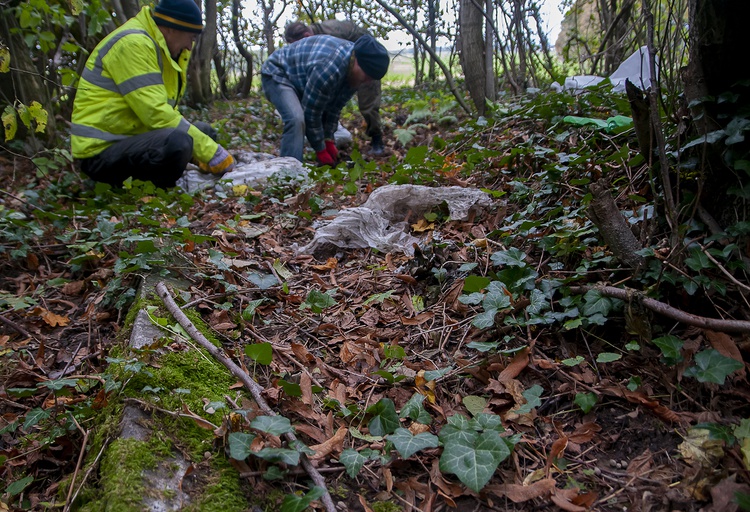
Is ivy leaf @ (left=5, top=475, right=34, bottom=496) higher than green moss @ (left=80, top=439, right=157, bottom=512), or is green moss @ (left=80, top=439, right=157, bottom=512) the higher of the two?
green moss @ (left=80, top=439, right=157, bottom=512)

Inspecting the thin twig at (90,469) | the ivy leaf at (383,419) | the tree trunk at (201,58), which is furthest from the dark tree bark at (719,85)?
the tree trunk at (201,58)

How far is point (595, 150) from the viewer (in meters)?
2.91

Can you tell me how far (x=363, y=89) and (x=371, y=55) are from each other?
0.98 m

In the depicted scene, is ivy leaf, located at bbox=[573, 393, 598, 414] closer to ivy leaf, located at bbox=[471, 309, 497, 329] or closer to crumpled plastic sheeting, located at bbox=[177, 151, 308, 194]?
ivy leaf, located at bbox=[471, 309, 497, 329]

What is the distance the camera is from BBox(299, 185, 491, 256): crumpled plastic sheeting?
2.83 metres

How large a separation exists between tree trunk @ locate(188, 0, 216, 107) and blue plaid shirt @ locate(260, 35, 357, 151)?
354cm

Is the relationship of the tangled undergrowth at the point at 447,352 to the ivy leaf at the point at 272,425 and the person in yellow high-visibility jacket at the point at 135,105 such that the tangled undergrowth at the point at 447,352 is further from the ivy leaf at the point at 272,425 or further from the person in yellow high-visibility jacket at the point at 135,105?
the person in yellow high-visibility jacket at the point at 135,105

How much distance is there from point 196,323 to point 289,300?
0.50 metres

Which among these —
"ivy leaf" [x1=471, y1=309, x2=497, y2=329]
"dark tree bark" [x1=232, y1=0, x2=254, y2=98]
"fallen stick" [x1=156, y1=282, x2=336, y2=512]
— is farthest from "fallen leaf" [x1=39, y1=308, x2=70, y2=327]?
"dark tree bark" [x1=232, y1=0, x2=254, y2=98]

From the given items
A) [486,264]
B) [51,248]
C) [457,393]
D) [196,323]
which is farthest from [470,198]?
[51,248]

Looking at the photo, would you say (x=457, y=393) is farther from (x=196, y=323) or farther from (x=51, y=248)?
(x=51, y=248)

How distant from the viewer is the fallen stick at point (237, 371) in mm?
1255

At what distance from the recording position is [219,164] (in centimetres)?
475

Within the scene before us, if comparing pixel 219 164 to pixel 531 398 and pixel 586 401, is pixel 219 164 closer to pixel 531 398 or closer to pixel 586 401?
pixel 531 398
